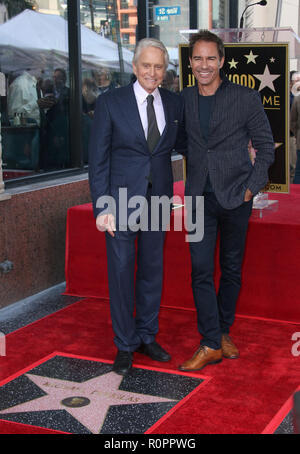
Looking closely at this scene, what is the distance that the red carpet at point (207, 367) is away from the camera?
2.92 metres

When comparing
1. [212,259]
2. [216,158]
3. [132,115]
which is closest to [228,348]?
[212,259]

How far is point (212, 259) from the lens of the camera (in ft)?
11.3

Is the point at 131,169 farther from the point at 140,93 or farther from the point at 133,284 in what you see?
the point at 133,284

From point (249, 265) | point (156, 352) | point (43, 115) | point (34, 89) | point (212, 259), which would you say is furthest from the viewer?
point (43, 115)

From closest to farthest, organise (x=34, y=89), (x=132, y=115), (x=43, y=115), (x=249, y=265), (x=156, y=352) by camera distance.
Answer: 1. (x=132, y=115)
2. (x=156, y=352)
3. (x=249, y=265)
4. (x=34, y=89)
5. (x=43, y=115)

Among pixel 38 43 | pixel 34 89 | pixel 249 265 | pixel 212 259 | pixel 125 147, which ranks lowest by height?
pixel 249 265

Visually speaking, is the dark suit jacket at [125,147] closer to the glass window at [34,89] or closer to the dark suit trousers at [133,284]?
the dark suit trousers at [133,284]

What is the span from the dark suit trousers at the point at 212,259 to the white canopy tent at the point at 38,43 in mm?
2286

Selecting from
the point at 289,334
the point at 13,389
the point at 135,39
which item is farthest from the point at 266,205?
the point at 135,39

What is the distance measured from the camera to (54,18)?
5.57 metres

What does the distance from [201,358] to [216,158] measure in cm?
105

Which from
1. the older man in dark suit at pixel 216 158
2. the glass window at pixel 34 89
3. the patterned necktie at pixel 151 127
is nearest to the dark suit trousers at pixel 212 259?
the older man in dark suit at pixel 216 158

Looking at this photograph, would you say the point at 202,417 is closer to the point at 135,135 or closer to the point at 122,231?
the point at 122,231

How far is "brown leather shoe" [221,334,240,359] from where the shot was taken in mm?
3682
